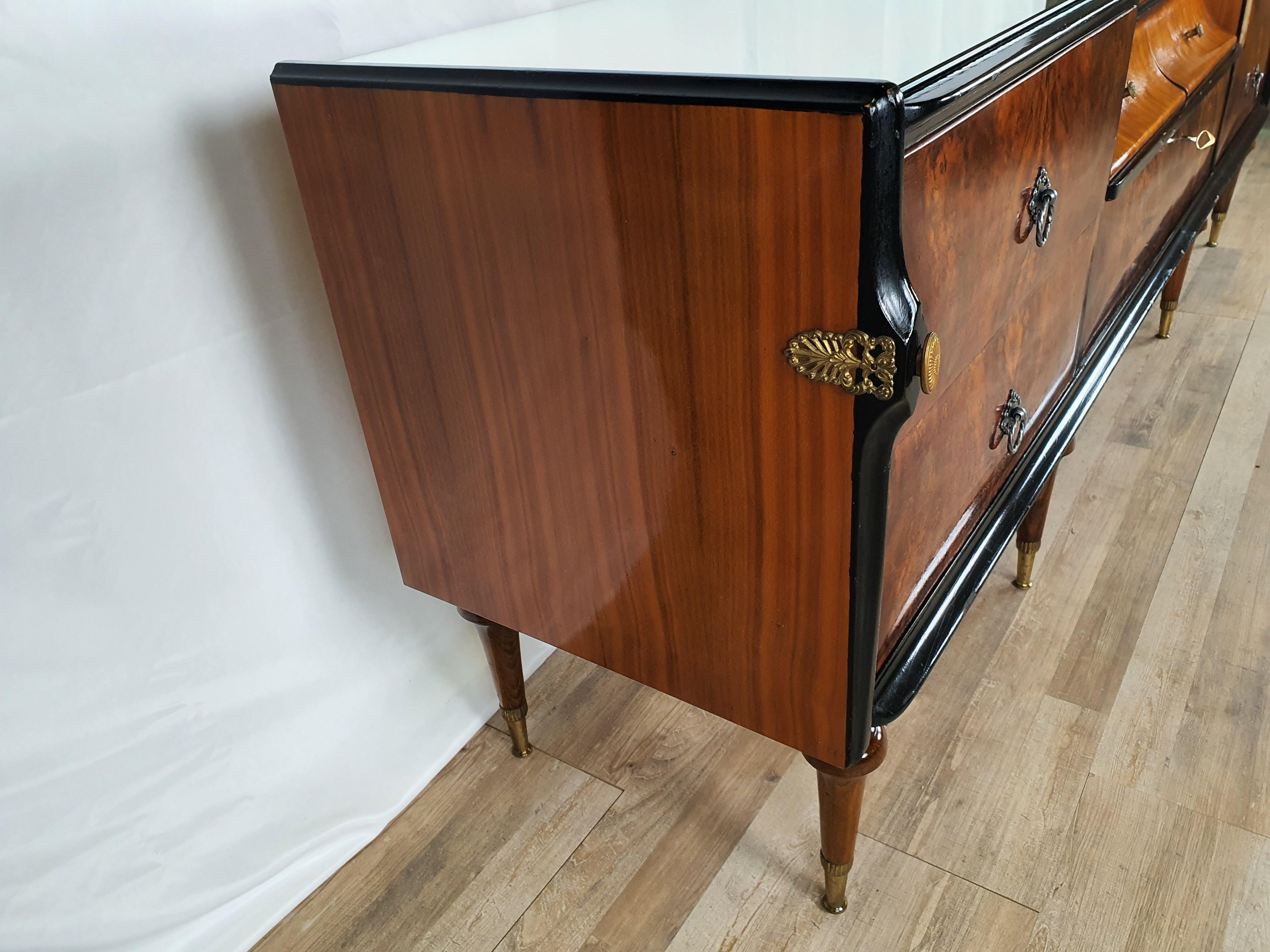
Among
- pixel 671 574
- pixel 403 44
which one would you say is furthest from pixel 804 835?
pixel 403 44

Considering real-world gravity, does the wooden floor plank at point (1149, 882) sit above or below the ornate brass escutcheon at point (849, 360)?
below

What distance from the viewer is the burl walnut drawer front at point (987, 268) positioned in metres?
0.56

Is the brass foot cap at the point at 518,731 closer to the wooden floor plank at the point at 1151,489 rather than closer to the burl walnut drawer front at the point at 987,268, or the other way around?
the burl walnut drawer front at the point at 987,268

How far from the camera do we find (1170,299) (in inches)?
68.5

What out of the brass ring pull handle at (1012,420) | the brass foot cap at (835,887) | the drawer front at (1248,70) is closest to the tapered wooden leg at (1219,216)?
A: the drawer front at (1248,70)

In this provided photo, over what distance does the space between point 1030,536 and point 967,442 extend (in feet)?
1.62

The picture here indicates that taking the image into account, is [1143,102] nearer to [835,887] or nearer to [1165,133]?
[1165,133]

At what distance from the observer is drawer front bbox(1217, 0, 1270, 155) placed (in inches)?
60.2

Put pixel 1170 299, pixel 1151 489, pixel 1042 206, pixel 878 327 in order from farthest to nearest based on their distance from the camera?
pixel 1170 299
pixel 1151 489
pixel 1042 206
pixel 878 327

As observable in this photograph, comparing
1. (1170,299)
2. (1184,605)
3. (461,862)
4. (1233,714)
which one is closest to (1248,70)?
(1170,299)

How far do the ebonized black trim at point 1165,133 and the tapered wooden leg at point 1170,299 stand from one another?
380 mm

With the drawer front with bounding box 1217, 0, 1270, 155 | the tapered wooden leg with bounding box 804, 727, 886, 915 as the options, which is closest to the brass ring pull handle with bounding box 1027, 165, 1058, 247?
the tapered wooden leg with bounding box 804, 727, 886, 915

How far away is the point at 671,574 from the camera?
0.68 m

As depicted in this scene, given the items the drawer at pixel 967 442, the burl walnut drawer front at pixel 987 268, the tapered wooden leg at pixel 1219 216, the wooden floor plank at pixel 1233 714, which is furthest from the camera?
the tapered wooden leg at pixel 1219 216
